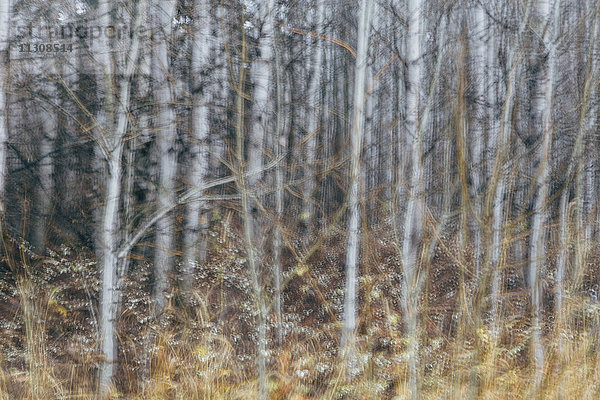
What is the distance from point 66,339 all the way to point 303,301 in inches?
113

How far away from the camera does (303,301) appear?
5.48 m

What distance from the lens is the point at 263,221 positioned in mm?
4699

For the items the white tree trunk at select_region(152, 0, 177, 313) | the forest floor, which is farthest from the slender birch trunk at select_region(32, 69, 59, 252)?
the white tree trunk at select_region(152, 0, 177, 313)

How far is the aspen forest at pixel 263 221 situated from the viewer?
292cm

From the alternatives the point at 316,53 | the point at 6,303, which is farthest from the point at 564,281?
the point at 6,303

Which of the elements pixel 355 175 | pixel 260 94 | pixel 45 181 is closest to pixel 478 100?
pixel 260 94

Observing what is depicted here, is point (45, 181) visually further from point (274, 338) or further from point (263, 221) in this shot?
point (274, 338)

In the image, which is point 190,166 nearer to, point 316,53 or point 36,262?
point 36,262

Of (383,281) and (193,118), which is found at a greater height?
(193,118)

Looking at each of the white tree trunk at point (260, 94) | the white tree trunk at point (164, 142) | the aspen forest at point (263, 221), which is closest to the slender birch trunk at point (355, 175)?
the aspen forest at point (263, 221)

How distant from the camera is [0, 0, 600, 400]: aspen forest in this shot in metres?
2.92

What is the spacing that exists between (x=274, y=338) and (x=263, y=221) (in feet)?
4.47

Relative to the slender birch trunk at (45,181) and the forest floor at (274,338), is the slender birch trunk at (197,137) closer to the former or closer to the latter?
the forest floor at (274,338)

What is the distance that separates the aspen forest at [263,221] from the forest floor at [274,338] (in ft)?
0.09
